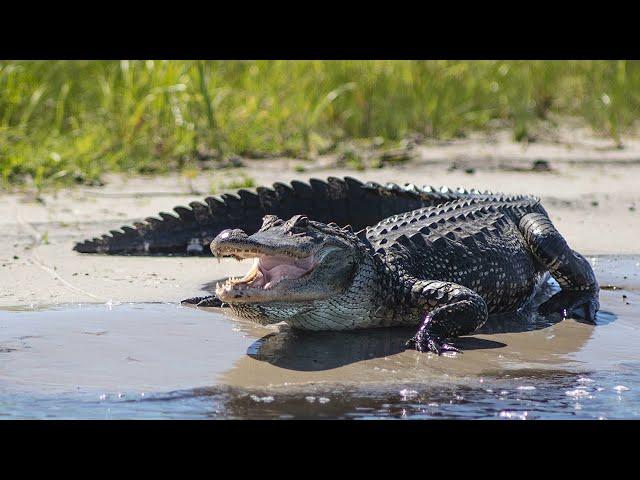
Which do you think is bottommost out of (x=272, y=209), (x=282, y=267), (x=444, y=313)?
(x=444, y=313)

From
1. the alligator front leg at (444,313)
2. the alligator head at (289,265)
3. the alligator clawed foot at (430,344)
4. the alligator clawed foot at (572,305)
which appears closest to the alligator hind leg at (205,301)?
the alligator head at (289,265)

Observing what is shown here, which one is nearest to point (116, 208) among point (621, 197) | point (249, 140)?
point (249, 140)

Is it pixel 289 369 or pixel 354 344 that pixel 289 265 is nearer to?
pixel 354 344

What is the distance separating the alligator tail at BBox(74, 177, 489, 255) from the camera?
21.8 ft

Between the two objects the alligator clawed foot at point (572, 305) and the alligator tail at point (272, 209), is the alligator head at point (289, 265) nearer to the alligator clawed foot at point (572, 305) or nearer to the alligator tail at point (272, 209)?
the alligator clawed foot at point (572, 305)

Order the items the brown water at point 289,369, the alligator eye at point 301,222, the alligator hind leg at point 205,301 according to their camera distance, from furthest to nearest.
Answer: the alligator hind leg at point 205,301
the alligator eye at point 301,222
the brown water at point 289,369

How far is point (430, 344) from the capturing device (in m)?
4.75

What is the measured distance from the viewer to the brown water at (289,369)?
3.86 meters

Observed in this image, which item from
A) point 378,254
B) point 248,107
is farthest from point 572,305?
point 248,107

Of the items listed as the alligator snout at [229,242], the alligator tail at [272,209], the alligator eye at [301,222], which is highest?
the alligator tail at [272,209]

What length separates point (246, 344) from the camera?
4.79 meters

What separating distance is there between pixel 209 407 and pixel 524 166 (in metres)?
6.61

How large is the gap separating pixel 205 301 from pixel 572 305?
5.96 feet

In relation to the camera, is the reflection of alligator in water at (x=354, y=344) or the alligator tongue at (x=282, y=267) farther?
the alligator tongue at (x=282, y=267)
